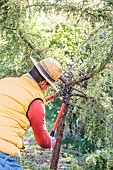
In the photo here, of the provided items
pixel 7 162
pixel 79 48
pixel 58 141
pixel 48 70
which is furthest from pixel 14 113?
pixel 58 141

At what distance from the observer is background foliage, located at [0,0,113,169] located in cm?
389

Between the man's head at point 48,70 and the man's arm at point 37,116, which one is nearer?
the man's arm at point 37,116

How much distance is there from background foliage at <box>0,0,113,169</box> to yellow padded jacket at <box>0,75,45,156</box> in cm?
94

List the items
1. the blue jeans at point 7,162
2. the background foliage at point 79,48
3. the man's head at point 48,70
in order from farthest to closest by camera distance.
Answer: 1. the background foliage at point 79,48
2. the man's head at point 48,70
3. the blue jeans at point 7,162

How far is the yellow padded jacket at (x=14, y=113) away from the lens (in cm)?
289

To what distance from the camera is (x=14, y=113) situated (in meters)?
2.92

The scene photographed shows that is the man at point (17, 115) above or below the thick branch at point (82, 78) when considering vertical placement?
below

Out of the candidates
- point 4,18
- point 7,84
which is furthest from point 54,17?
point 7,84

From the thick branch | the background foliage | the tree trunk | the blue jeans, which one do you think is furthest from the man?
the tree trunk

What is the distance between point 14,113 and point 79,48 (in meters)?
1.81

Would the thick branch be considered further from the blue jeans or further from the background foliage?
the blue jeans

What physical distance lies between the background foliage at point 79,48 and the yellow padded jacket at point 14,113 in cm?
94

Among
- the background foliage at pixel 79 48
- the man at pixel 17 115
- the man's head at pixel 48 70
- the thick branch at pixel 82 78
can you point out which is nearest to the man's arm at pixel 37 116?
the man at pixel 17 115

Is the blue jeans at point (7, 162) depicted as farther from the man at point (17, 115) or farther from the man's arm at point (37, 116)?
the man's arm at point (37, 116)
